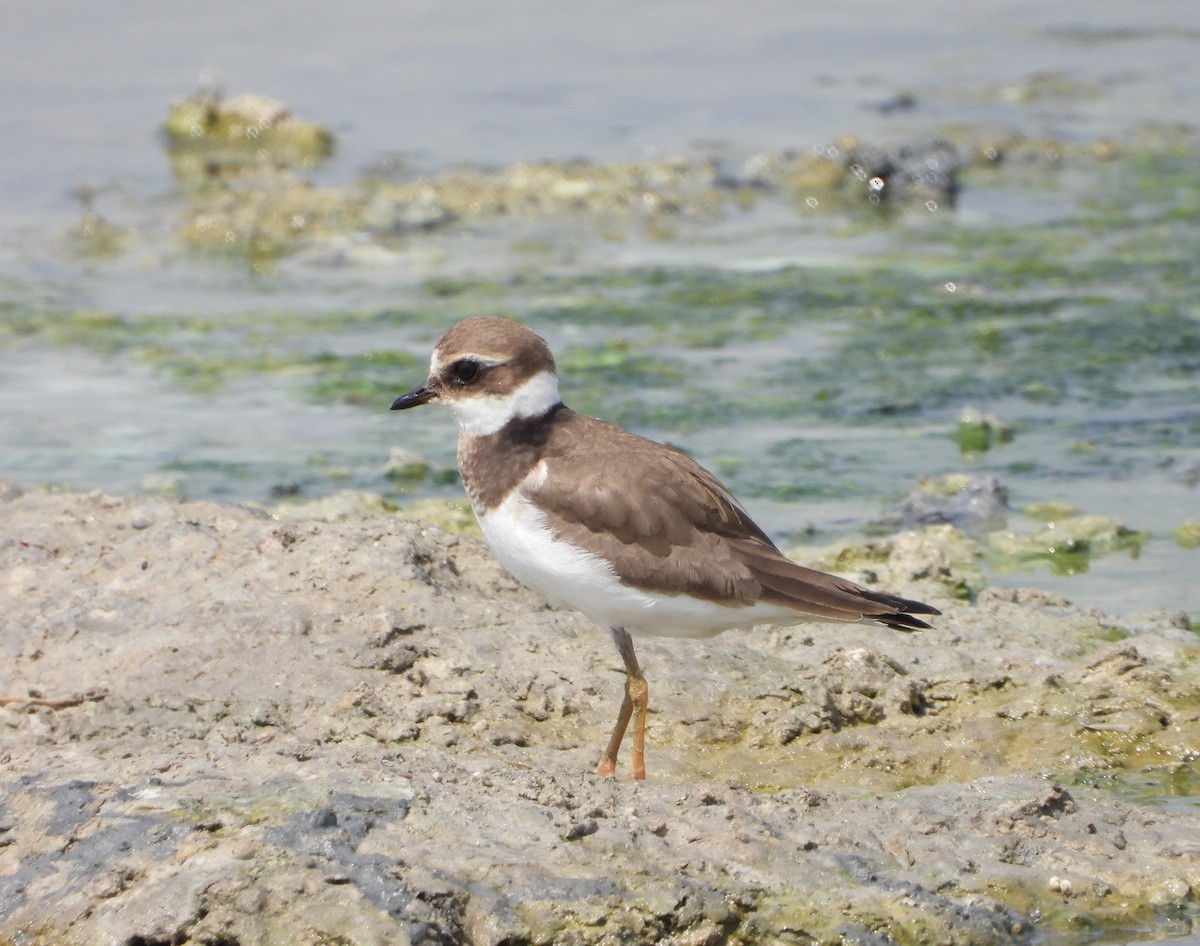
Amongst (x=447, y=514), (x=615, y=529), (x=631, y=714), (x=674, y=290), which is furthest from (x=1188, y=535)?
(x=674, y=290)

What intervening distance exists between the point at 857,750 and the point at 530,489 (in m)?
1.23

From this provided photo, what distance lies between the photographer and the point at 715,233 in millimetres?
12547

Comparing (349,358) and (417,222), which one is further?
(417,222)

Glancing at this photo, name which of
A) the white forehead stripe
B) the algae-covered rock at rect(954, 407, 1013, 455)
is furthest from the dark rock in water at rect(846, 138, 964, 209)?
the white forehead stripe

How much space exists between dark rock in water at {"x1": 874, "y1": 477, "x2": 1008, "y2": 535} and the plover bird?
241 cm

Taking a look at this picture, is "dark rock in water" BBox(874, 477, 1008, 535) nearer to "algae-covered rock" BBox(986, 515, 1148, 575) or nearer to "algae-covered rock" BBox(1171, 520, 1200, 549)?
"algae-covered rock" BBox(986, 515, 1148, 575)

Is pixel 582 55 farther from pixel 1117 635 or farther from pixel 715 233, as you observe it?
pixel 1117 635

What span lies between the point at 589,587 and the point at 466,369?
2.63 ft

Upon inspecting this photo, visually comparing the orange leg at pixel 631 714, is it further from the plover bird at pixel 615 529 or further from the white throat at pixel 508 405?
the white throat at pixel 508 405

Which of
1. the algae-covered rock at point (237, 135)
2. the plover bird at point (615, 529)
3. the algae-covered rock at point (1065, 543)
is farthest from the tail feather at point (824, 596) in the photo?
the algae-covered rock at point (237, 135)

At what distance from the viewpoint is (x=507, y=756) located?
4.85 m

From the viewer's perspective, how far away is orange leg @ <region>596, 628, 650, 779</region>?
480 centimetres

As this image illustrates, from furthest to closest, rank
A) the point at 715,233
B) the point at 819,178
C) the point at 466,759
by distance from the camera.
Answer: the point at 819,178, the point at 715,233, the point at 466,759

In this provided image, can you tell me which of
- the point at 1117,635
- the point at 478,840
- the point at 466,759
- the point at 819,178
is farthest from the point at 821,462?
the point at 819,178
